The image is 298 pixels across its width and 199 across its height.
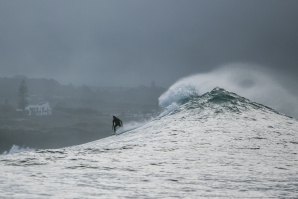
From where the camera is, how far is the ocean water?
678 centimetres

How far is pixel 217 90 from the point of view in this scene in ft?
103

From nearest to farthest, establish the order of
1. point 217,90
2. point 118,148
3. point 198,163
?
point 198,163 < point 118,148 < point 217,90

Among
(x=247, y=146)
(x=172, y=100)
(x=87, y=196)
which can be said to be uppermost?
(x=172, y=100)

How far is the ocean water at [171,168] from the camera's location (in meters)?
6.78

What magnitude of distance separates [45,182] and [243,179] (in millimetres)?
4507

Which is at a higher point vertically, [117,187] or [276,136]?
[276,136]

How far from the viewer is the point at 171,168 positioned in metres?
9.48

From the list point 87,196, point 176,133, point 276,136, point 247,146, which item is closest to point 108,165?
point 87,196

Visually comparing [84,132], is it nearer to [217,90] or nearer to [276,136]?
[217,90]

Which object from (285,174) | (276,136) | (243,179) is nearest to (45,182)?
(243,179)

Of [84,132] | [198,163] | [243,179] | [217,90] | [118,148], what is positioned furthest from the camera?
[84,132]

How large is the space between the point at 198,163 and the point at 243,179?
88.9 inches

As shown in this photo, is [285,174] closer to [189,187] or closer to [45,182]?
[189,187]

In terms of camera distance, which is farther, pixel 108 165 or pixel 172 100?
pixel 172 100
